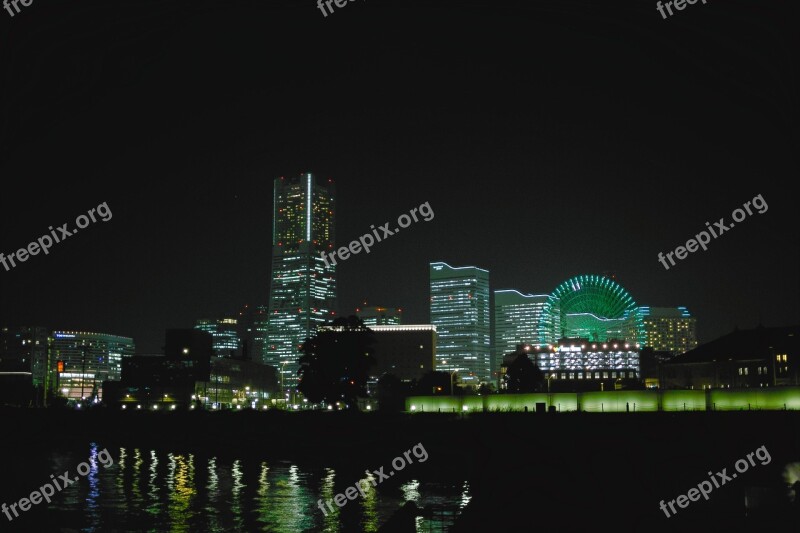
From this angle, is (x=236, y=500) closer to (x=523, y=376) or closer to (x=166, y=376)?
(x=523, y=376)

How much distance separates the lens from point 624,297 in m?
161

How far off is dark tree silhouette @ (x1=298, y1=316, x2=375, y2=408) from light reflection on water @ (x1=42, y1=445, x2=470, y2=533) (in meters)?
39.3

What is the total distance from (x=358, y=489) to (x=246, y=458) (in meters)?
29.5

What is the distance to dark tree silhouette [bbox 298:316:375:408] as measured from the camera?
10944 centimetres

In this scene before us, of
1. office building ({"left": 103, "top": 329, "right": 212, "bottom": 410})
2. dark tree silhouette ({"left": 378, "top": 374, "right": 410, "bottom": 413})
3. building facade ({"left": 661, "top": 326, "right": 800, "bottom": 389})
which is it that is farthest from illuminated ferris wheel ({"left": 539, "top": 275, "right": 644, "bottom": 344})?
office building ({"left": 103, "top": 329, "right": 212, "bottom": 410})

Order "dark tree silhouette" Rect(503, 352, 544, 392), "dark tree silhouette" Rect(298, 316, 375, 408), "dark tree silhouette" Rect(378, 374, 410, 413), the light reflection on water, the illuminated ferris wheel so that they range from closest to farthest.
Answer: the light reflection on water → "dark tree silhouette" Rect(298, 316, 375, 408) → "dark tree silhouette" Rect(378, 374, 410, 413) → "dark tree silhouette" Rect(503, 352, 544, 392) → the illuminated ferris wheel

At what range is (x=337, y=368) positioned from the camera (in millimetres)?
109438

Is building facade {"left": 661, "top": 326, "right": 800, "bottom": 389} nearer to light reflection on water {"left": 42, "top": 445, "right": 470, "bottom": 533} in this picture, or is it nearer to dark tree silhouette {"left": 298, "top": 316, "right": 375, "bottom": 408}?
dark tree silhouette {"left": 298, "top": 316, "right": 375, "bottom": 408}

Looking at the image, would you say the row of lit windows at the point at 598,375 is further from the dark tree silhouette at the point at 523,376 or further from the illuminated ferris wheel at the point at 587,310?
the dark tree silhouette at the point at 523,376

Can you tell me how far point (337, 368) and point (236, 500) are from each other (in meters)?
61.4

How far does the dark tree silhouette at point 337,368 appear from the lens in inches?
4309

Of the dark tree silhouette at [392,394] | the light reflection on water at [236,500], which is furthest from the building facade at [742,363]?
the light reflection on water at [236,500]

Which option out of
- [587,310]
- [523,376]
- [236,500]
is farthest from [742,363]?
[236,500]

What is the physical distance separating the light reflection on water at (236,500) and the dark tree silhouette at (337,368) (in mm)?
39297
